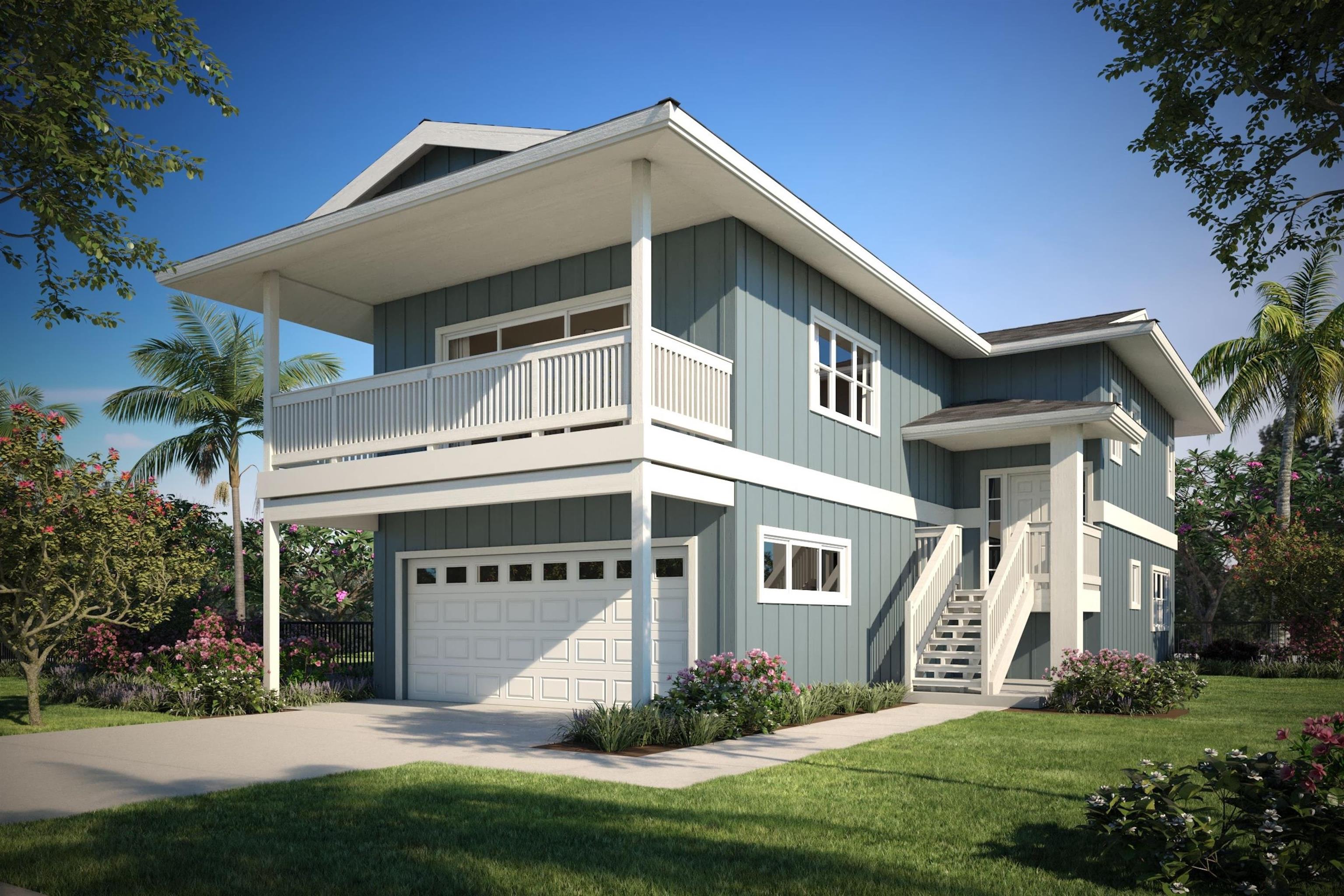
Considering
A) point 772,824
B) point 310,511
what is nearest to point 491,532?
point 310,511

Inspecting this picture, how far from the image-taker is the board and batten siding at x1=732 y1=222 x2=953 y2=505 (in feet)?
45.0

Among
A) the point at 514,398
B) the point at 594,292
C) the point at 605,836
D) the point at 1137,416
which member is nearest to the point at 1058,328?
the point at 1137,416

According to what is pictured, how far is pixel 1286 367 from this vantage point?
2809 centimetres

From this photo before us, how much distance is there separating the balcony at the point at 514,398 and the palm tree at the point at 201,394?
9104 millimetres

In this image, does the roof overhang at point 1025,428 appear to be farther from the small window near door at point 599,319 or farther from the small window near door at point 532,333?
the small window near door at point 532,333

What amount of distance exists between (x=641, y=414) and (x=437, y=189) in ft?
12.3

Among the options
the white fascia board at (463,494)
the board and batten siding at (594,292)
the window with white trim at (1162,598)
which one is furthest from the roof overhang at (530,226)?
the window with white trim at (1162,598)

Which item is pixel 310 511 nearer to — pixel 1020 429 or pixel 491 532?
pixel 491 532

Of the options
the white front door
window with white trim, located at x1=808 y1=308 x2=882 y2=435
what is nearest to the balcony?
window with white trim, located at x1=808 y1=308 x2=882 y2=435

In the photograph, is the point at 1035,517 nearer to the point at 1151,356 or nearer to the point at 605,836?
the point at 1151,356

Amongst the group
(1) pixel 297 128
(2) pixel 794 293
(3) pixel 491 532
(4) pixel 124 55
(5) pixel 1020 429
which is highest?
(1) pixel 297 128

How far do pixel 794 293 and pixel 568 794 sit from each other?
8.87m

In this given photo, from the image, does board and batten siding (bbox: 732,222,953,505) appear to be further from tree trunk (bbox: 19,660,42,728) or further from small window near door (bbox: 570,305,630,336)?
tree trunk (bbox: 19,660,42,728)

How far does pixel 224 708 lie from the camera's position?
13.9 m
